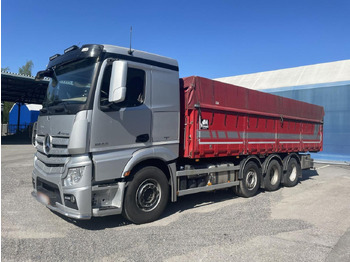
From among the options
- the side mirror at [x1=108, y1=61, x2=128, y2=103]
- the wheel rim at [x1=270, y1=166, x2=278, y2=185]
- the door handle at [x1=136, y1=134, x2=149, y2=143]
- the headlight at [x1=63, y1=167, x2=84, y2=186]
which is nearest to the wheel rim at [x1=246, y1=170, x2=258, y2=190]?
the wheel rim at [x1=270, y1=166, x2=278, y2=185]

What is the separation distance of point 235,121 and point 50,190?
14.1 feet

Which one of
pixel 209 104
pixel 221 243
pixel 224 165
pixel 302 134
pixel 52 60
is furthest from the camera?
pixel 302 134

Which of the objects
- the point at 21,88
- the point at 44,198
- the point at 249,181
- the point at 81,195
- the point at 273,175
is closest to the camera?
the point at 81,195

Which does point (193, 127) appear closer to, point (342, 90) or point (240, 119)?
point (240, 119)

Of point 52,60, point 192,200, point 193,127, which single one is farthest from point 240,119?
point 52,60

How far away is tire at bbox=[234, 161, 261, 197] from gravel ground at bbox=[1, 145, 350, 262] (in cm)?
26

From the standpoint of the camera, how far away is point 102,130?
4.43m

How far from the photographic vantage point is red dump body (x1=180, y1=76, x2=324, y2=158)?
5.70 metres

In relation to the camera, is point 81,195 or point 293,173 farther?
point 293,173

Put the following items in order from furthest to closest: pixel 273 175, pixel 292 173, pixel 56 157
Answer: pixel 292 173
pixel 273 175
pixel 56 157

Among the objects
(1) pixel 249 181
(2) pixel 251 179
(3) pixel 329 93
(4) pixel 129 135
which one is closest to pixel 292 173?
(2) pixel 251 179

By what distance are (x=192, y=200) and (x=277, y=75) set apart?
18.7m

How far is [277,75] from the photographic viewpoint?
2261 centimetres

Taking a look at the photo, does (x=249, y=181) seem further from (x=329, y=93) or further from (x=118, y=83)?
(x=329, y=93)
